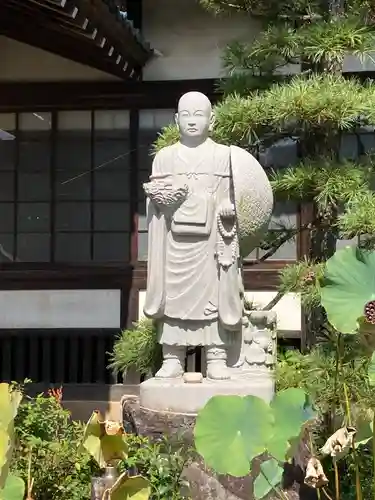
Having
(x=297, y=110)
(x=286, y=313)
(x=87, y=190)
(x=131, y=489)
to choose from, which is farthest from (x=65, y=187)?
(x=131, y=489)

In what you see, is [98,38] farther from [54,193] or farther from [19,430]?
[19,430]

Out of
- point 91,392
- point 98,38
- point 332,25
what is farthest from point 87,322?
point 332,25

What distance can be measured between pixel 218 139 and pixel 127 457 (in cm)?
226

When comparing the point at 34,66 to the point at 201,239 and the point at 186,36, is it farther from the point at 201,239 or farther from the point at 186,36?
the point at 201,239

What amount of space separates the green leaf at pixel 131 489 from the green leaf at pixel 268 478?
0.37m

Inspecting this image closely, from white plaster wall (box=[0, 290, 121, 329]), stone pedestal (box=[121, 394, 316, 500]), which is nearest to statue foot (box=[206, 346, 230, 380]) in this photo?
stone pedestal (box=[121, 394, 316, 500])

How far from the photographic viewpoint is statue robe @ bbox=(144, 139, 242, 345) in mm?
4215

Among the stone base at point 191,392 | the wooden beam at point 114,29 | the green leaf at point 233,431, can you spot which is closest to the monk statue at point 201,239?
the stone base at point 191,392

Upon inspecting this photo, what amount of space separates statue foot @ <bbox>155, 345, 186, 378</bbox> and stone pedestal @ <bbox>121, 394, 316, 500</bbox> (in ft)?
0.76

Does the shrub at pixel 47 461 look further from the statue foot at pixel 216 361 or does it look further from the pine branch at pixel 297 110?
the pine branch at pixel 297 110

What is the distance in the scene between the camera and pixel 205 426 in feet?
8.36

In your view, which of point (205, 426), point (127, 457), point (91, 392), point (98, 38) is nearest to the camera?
point (205, 426)

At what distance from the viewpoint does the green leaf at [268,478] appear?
2607 mm

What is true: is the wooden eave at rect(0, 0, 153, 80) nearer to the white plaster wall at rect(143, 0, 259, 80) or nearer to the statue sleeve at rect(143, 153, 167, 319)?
the white plaster wall at rect(143, 0, 259, 80)
